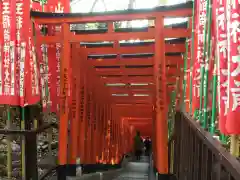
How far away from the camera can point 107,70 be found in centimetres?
838

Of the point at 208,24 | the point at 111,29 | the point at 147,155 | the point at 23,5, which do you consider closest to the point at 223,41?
the point at 208,24

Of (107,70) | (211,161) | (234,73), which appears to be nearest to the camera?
(234,73)

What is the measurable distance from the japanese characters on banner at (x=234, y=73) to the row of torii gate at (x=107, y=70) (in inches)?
163

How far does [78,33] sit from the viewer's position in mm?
6375

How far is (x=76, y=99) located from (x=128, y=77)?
7.16 feet

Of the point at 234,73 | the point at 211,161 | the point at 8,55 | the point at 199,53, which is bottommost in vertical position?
the point at 211,161

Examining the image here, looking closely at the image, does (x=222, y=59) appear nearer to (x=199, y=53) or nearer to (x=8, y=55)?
(x=199, y=53)

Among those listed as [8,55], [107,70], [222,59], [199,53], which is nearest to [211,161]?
[222,59]

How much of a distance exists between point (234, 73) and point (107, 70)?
6885mm

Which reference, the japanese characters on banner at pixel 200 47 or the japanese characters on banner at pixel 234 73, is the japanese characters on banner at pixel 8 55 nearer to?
the japanese characters on banner at pixel 200 47

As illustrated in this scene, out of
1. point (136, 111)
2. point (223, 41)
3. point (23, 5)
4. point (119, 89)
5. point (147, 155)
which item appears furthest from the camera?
point (147, 155)

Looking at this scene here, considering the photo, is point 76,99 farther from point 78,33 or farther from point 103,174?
point 103,174

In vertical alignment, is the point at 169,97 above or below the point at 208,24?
below

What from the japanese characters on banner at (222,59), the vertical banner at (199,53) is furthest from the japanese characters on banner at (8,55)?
the japanese characters on banner at (222,59)
